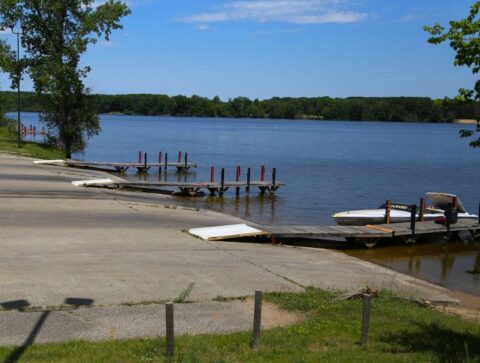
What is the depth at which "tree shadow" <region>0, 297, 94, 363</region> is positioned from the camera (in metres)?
7.03

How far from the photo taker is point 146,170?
4975cm

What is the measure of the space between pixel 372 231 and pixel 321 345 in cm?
1519

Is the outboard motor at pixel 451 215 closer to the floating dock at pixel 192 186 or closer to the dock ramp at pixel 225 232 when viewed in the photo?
the dock ramp at pixel 225 232

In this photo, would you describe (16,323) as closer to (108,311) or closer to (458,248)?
(108,311)

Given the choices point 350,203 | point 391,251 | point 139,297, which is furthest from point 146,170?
point 139,297

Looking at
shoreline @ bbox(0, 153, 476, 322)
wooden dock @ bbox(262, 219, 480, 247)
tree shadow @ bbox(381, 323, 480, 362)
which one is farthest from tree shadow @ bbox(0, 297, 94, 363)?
wooden dock @ bbox(262, 219, 480, 247)

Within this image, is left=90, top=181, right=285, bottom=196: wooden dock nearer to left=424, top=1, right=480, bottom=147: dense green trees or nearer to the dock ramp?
the dock ramp

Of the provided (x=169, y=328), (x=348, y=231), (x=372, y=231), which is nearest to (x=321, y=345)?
(x=169, y=328)

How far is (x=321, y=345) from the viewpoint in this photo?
8070 mm

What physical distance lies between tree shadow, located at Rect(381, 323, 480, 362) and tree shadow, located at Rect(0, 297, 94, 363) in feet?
16.4

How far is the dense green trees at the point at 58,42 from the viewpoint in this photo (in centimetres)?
4444

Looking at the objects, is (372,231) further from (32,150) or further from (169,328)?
(32,150)

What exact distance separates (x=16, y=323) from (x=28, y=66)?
41095 mm

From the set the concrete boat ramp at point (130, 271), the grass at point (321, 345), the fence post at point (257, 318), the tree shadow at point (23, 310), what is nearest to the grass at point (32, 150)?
the concrete boat ramp at point (130, 271)
